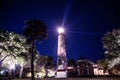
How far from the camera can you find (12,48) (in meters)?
39.6

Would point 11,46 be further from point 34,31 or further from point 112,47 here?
point 112,47

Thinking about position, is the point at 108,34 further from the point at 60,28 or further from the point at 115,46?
the point at 60,28

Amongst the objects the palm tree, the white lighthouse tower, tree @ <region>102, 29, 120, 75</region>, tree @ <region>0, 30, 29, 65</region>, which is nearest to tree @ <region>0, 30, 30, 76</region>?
tree @ <region>0, 30, 29, 65</region>

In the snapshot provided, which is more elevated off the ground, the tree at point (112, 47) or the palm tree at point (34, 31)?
the palm tree at point (34, 31)

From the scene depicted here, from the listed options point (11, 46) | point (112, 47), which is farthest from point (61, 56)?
point (11, 46)

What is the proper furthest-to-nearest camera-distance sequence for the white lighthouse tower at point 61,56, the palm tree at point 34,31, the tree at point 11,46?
the white lighthouse tower at point 61,56, the palm tree at point 34,31, the tree at point 11,46

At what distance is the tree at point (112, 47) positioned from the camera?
39331 millimetres

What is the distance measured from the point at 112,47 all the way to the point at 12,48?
22.5 m

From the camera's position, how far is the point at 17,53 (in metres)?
40.1

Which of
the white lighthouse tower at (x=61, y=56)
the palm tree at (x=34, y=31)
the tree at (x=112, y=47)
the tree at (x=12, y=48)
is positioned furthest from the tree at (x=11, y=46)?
the white lighthouse tower at (x=61, y=56)

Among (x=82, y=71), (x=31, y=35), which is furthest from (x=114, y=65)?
(x=82, y=71)

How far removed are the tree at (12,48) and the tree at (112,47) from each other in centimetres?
1866

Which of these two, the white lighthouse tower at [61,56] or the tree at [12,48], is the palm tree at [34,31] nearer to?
the tree at [12,48]

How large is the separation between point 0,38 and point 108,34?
24.4m
